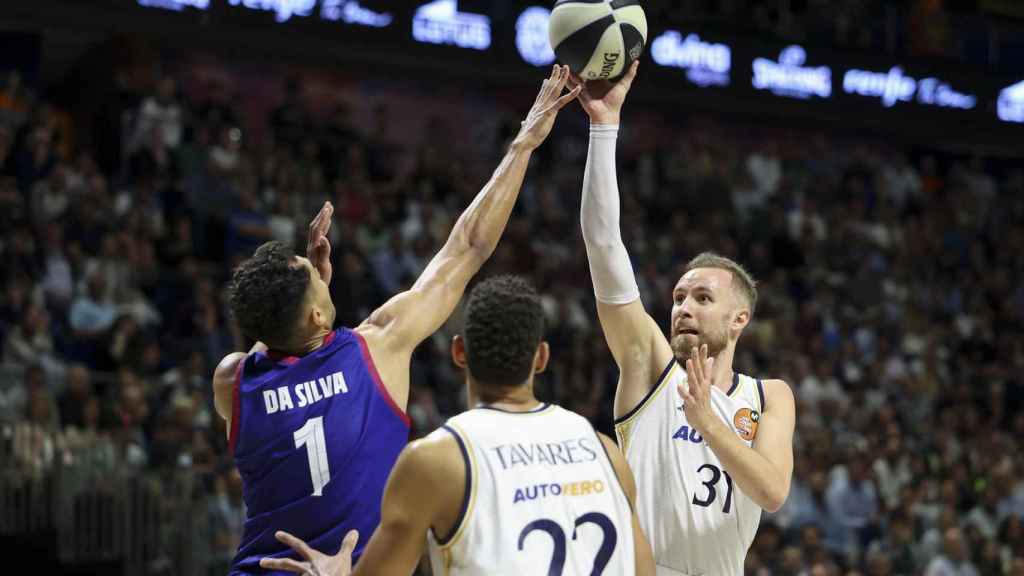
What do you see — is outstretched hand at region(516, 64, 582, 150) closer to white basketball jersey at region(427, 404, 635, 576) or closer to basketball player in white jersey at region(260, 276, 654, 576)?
basketball player in white jersey at region(260, 276, 654, 576)

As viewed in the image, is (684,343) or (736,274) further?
(736,274)

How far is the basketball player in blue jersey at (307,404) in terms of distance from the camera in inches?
165

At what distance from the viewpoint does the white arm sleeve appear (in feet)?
16.8

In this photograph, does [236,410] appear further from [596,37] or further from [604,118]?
[596,37]

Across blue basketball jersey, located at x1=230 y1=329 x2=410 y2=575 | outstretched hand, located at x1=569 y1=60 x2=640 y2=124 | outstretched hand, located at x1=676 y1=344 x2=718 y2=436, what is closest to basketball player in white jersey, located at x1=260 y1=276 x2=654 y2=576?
blue basketball jersey, located at x1=230 y1=329 x2=410 y2=575

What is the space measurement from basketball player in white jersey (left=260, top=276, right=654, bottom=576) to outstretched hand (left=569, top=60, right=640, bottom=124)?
1.67 metres

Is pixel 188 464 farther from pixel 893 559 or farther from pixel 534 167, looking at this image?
pixel 534 167

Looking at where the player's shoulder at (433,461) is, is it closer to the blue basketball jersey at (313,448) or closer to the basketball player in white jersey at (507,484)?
the basketball player in white jersey at (507,484)

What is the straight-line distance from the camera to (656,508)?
16.7 ft

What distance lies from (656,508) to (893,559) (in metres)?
8.77

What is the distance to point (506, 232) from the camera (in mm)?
15359

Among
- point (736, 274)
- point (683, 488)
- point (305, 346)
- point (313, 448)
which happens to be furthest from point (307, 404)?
point (736, 274)

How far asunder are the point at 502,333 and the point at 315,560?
3.06 ft

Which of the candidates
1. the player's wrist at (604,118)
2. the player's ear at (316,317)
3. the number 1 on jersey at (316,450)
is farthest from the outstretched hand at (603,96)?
the number 1 on jersey at (316,450)
